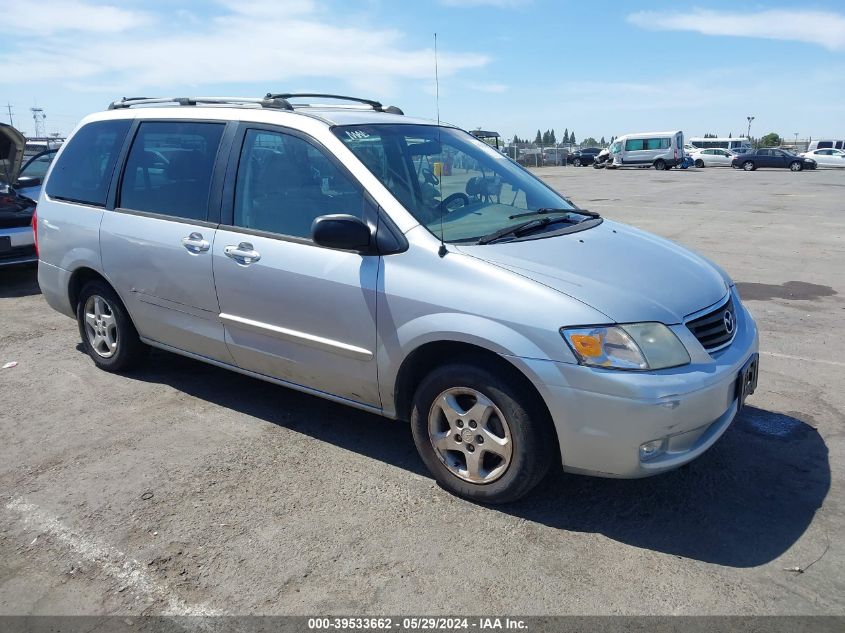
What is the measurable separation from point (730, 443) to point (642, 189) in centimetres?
2373

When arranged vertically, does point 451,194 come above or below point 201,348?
above

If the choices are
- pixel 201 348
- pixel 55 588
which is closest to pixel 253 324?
pixel 201 348

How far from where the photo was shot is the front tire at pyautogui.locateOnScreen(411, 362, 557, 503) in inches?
122

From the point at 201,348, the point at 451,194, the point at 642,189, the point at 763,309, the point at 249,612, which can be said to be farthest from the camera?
the point at 642,189

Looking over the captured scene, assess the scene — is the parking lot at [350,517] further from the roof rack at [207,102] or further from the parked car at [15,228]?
the parked car at [15,228]

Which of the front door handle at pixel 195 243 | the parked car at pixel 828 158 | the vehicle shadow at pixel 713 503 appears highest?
the front door handle at pixel 195 243

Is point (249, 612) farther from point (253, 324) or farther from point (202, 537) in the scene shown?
point (253, 324)

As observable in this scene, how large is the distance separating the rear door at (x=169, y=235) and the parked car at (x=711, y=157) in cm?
5100

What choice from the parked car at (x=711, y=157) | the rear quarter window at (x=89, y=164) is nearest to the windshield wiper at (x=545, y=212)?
the rear quarter window at (x=89, y=164)

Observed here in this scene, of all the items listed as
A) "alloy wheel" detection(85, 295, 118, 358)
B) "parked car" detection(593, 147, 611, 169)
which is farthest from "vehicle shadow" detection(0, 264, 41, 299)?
"parked car" detection(593, 147, 611, 169)

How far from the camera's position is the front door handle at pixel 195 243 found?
4.11m

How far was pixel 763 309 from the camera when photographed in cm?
694

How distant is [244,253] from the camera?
390 cm

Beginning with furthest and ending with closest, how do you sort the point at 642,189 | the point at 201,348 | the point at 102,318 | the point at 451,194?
the point at 642,189, the point at 102,318, the point at 201,348, the point at 451,194
